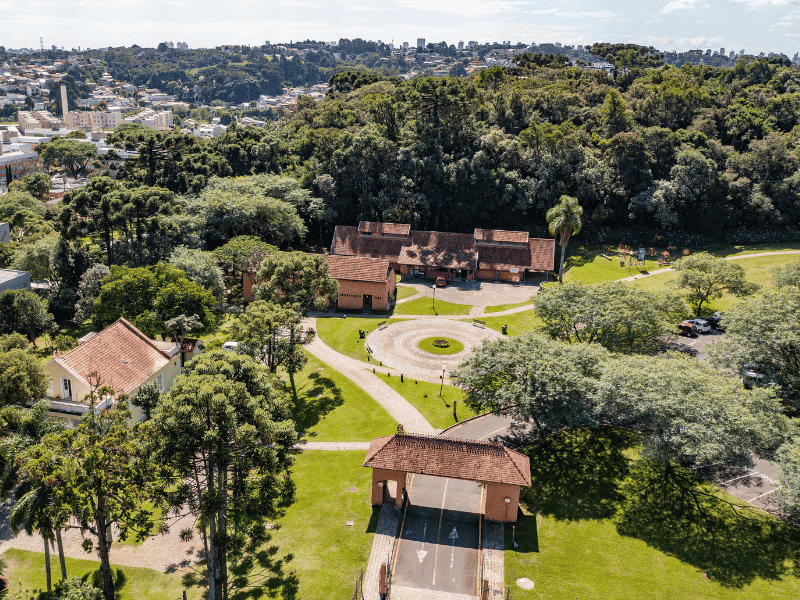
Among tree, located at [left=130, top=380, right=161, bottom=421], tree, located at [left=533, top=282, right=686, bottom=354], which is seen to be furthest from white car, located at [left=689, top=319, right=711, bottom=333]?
tree, located at [left=130, top=380, right=161, bottom=421]

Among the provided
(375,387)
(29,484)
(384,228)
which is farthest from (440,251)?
(29,484)

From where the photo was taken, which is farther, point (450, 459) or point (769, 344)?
point (769, 344)

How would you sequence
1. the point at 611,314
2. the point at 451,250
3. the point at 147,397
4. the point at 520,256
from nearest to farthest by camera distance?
1. the point at 147,397
2. the point at 611,314
3. the point at 520,256
4. the point at 451,250

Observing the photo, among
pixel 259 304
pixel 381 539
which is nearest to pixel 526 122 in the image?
pixel 259 304

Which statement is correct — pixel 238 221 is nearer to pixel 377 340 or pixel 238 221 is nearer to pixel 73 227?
pixel 73 227

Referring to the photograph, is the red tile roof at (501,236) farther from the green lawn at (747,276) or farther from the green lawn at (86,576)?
the green lawn at (86,576)

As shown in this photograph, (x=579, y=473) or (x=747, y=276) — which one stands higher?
(x=747, y=276)

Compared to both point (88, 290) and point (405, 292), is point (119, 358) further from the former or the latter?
point (405, 292)

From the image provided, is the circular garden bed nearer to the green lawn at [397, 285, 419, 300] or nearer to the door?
the green lawn at [397, 285, 419, 300]
